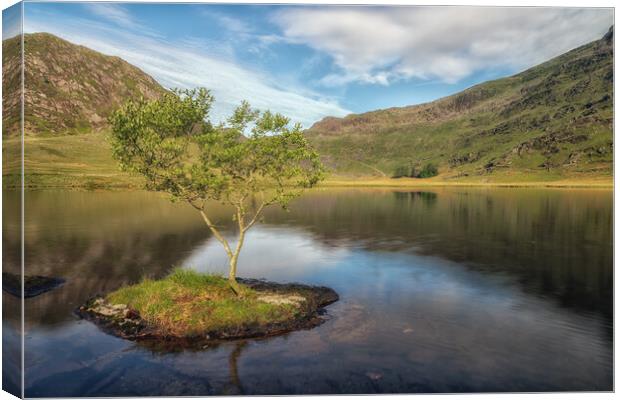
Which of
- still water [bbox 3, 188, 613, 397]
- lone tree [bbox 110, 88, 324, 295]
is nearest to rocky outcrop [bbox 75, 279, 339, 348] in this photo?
still water [bbox 3, 188, 613, 397]

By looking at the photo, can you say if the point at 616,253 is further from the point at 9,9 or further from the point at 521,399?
the point at 9,9

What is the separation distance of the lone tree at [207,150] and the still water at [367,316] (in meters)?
6.44

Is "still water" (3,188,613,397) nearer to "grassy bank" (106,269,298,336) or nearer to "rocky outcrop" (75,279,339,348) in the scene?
"rocky outcrop" (75,279,339,348)

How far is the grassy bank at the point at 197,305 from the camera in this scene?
22.5 metres

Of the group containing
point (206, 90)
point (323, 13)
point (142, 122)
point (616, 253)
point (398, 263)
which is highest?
point (323, 13)

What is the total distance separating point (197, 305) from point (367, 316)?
924 cm

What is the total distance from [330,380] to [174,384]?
5843mm

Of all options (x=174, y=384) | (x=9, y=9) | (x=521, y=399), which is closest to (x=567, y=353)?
(x=521, y=399)

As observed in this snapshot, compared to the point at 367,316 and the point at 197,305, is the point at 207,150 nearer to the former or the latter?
the point at 197,305

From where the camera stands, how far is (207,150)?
2505cm

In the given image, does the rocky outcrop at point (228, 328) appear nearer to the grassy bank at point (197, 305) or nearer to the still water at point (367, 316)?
the grassy bank at point (197, 305)

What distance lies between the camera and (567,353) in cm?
1973

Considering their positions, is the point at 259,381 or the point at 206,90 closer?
the point at 259,381

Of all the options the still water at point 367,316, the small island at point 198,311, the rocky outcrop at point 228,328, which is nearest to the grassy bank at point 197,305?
the small island at point 198,311
